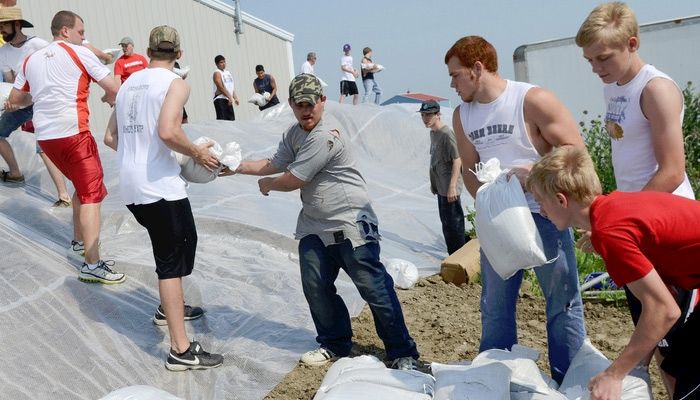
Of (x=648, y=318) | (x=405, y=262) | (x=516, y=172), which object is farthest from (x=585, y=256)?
(x=648, y=318)

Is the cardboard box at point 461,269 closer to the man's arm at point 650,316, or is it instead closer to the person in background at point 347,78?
the man's arm at point 650,316

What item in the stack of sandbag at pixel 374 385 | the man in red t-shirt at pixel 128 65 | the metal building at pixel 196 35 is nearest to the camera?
the stack of sandbag at pixel 374 385

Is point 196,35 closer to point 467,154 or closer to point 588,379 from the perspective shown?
point 467,154

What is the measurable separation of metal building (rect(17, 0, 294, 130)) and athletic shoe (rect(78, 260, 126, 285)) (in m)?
8.51

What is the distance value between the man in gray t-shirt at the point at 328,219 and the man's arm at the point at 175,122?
35cm

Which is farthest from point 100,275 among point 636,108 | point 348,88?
point 348,88

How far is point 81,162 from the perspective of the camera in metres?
4.92

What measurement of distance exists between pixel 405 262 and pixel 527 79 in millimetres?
2896

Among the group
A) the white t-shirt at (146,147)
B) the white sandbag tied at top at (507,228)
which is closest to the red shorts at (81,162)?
the white t-shirt at (146,147)

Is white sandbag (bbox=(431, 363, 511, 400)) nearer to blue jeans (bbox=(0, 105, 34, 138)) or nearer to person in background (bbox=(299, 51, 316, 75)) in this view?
blue jeans (bbox=(0, 105, 34, 138))

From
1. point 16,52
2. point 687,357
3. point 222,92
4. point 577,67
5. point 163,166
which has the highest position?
point 222,92

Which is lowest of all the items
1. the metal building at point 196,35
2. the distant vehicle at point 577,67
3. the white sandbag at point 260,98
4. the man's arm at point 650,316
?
the man's arm at point 650,316

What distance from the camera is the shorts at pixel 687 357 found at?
255 cm

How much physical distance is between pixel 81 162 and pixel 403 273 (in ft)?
8.04
